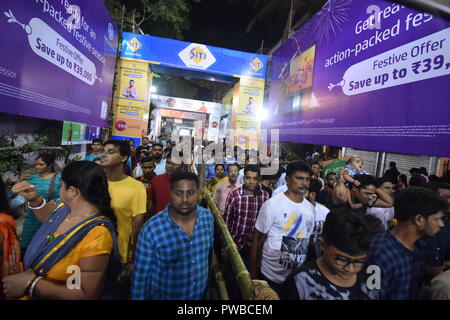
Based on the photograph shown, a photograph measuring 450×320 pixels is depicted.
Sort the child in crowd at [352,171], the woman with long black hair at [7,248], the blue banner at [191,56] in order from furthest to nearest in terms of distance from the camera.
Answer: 1. the blue banner at [191,56]
2. the child in crowd at [352,171]
3. the woman with long black hair at [7,248]

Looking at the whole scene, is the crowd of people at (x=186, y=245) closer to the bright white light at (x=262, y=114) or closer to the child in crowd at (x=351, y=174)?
the child in crowd at (x=351, y=174)

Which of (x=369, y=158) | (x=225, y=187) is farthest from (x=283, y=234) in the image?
(x=369, y=158)

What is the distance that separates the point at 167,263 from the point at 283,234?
107 cm

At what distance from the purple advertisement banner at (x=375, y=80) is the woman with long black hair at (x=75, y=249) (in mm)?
3901

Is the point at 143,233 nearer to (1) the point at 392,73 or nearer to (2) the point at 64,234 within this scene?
(2) the point at 64,234

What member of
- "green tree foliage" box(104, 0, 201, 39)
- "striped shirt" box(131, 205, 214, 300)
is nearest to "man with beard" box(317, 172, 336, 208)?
"striped shirt" box(131, 205, 214, 300)

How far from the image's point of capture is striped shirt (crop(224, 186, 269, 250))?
3.06m

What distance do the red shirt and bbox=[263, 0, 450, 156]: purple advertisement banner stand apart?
3.55 meters

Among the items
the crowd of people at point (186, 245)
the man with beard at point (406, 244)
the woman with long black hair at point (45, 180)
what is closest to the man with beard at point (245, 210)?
the crowd of people at point (186, 245)

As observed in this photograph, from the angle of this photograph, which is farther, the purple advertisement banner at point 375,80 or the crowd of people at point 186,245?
the purple advertisement banner at point 375,80

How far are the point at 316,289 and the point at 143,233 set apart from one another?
112 cm

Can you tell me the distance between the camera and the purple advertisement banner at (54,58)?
393 centimetres

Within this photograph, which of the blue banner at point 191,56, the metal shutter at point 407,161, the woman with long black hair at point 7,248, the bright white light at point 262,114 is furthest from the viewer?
the bright white light at point 262,114

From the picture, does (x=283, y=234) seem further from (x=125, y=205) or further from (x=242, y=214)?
(x=125, y=205)
